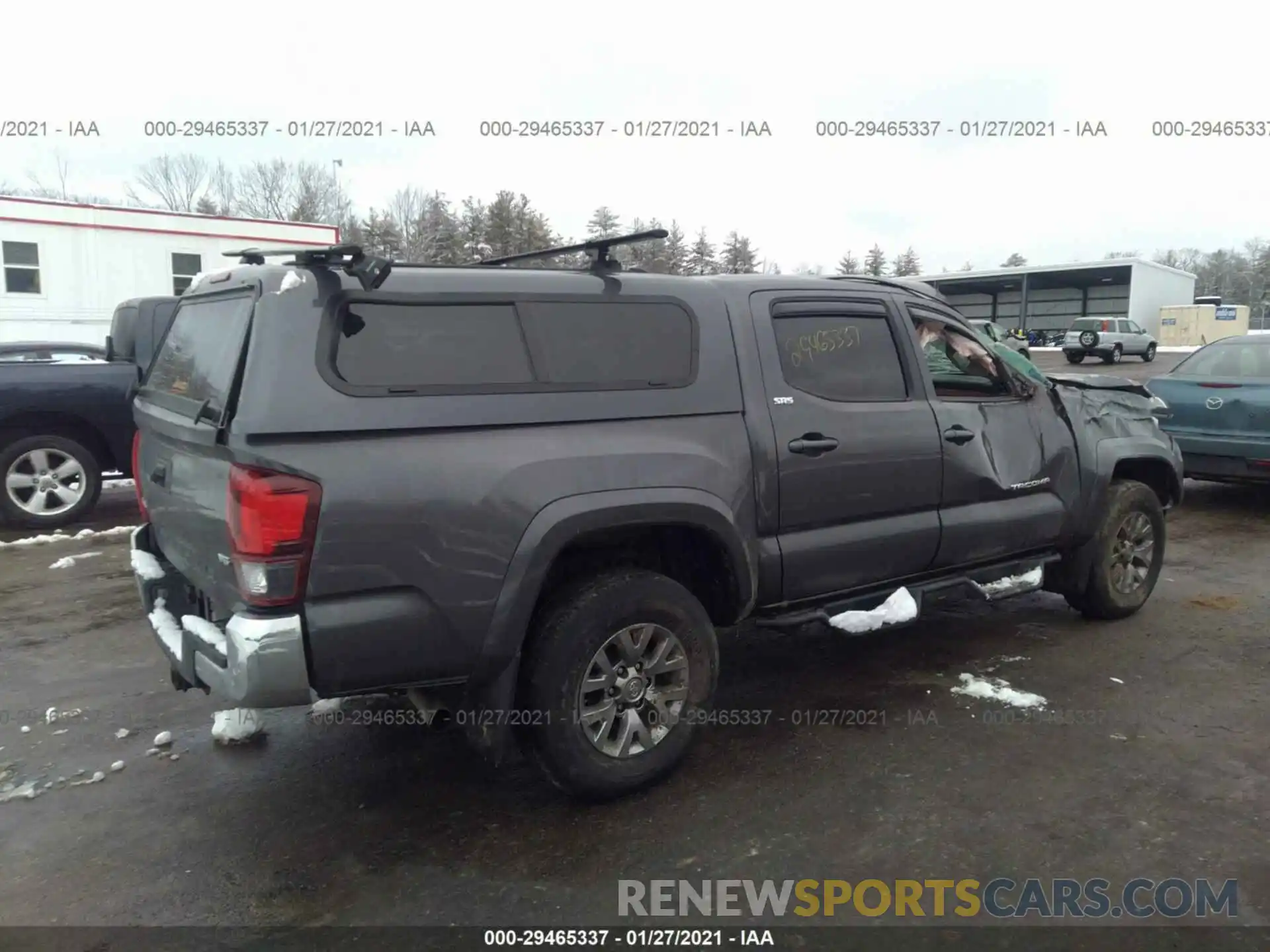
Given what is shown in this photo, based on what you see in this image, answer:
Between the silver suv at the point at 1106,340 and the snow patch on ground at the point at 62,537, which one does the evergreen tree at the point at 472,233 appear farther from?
the snow patch on ground at the point at 62,537

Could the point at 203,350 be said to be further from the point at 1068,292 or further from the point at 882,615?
the point at 1068,292

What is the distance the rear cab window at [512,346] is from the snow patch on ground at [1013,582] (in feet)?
7.01

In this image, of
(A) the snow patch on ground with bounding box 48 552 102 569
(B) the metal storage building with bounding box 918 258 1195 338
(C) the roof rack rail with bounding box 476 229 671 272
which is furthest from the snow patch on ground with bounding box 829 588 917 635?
(B) the metal storage building with bounding box 918 258 1195 338

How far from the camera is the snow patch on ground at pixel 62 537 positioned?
24.6 feet

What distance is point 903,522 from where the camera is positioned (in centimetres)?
428

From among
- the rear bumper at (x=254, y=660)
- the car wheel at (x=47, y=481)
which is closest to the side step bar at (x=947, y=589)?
the rear bumper at (x=254, y=660)

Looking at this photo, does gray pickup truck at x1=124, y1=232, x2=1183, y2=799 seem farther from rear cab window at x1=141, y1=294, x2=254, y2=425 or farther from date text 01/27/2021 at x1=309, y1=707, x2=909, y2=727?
date text 01/27/2021 at x1=309, y1=707, x2=909, y2=727

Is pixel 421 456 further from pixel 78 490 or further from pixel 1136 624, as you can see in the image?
pixel 78 490

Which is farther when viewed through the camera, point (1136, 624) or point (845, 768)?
point (1136, 624)

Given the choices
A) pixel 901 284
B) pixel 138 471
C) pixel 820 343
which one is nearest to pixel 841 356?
pixel 820 343

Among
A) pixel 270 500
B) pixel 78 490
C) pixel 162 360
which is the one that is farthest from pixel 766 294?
pixel 78 490

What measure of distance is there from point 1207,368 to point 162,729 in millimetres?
9144

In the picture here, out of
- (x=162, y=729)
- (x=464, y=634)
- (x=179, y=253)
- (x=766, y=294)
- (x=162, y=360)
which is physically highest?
(x=179, y=253)

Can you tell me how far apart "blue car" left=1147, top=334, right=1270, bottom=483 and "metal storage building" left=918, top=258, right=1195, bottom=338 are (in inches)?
1380
